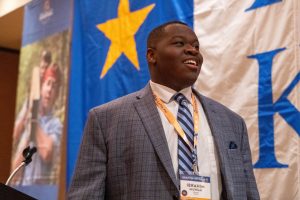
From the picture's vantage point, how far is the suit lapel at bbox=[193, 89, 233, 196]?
1626 mm

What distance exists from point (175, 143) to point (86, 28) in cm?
258

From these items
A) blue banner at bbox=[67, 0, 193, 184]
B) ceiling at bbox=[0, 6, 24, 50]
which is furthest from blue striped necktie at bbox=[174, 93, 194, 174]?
ceiling at bbox=[0, 6, 24, 50]

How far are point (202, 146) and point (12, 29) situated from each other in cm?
540

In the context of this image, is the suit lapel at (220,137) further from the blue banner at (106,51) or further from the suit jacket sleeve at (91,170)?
the blue banner at (106,51)

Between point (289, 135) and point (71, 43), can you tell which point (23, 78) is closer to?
point (71, 43)

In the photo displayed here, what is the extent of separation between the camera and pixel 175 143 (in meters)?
1.66

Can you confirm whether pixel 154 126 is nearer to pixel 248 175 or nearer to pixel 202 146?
pixel 202 146

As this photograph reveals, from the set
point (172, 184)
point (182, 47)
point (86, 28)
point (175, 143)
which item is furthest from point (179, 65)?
point (86, 28)

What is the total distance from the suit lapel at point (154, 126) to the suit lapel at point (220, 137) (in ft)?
0.61

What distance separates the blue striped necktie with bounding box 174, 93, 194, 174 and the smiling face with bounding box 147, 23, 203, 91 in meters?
0.07

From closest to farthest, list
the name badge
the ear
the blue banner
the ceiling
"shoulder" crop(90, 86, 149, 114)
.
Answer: the name badge → "shoulder" crop(90, 86, 149, 114) → the ear → the blue banner → the ceiling

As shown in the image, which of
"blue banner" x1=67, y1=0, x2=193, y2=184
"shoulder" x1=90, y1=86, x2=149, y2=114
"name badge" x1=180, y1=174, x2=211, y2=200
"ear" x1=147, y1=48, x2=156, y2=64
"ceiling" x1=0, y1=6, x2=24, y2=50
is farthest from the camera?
"ceiling" x1=0, y1=6, x2=24, y2=50

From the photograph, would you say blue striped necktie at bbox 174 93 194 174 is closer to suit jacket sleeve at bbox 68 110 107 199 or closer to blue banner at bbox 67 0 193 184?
suit jacket sleeve at bbox 68 110 107 199

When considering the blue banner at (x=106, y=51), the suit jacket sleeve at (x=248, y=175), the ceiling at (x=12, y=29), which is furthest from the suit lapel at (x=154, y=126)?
the ceiling at (x=12, y=29)
